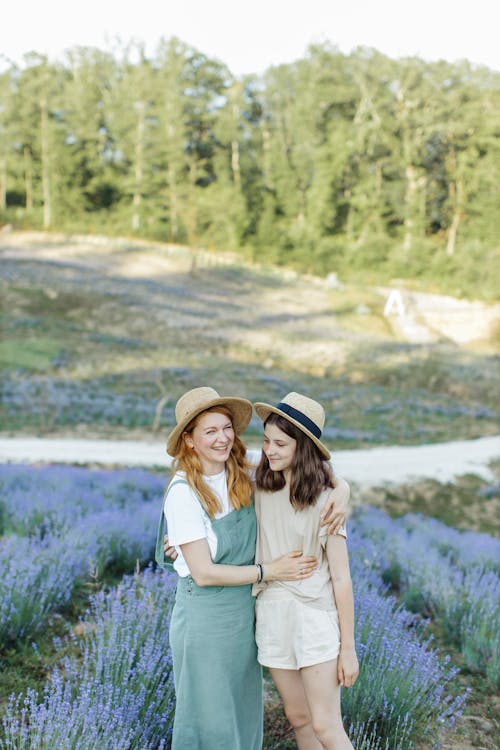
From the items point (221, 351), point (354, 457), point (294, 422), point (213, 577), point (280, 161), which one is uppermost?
point (280, 161)

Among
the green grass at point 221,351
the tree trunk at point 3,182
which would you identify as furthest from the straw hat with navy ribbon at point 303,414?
the tree trunk at point 3,182

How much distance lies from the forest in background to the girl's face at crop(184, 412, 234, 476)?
42.6 m

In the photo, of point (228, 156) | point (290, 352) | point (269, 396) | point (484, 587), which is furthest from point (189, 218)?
point (484, 587)

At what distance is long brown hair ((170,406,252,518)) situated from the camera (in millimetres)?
2338

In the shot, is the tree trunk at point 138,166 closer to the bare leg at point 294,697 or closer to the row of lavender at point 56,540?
the row of lavender at point 56,540

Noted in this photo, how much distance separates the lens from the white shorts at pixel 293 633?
2.26 meters

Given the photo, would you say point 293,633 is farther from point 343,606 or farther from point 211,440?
point 211,440

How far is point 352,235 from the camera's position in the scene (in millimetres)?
50625

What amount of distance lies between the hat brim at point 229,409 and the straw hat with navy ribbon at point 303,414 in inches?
3.6

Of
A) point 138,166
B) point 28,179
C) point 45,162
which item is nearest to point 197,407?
point 138,166

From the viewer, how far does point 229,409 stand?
98.4 inches

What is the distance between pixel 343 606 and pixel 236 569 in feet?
1.37

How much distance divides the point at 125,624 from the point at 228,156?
53.2 metres

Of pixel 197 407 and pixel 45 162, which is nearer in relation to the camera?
pixel 197 407
